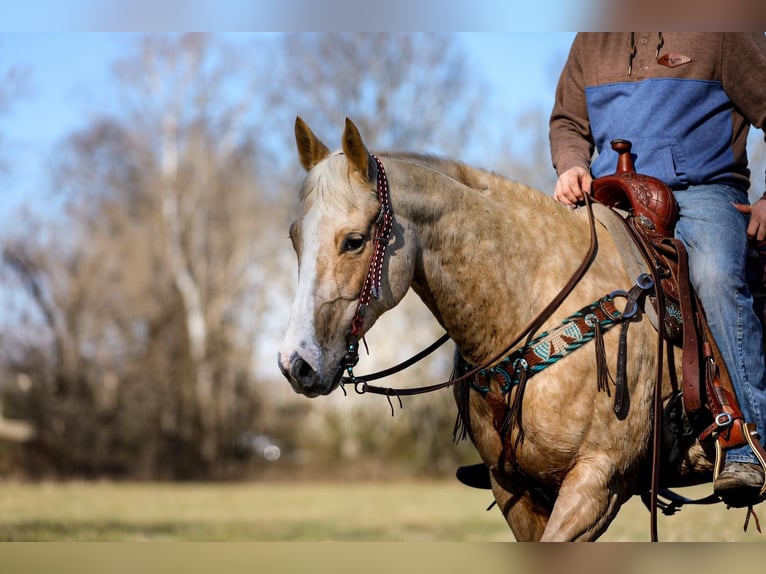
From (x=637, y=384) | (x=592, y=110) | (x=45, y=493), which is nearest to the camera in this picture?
(x=637, y=384)

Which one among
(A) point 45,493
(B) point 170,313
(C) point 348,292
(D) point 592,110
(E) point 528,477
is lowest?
(A) point 45,493

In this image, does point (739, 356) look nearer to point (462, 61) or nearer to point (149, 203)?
point (462, 61)

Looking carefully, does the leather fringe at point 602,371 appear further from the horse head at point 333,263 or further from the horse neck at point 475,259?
the horse head at point 333,263

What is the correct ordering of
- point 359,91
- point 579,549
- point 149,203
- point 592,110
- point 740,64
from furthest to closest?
point 149,203 → point 359,91 → point 592,110 → point 740,64 → point 579,549

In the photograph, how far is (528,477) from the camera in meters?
3.77

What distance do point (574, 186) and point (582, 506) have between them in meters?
1.60

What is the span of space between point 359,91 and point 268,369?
9.00m

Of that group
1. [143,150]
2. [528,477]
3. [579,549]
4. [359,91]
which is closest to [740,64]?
[528,477]

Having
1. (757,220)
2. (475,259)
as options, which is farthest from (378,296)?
(757,220)

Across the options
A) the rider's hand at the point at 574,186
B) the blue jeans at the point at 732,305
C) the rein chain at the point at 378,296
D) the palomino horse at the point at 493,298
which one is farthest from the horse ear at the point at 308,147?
the blue jeans at the point at 732,305

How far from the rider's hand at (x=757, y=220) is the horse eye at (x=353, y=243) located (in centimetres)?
186

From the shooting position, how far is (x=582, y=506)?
346cm

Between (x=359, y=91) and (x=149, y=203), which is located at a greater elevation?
(x=359, y=91)

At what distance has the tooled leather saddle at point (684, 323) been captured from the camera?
3732 millimetres
